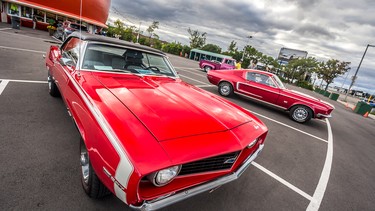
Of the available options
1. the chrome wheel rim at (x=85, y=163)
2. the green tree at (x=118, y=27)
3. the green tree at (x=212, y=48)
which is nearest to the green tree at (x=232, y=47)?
the green tree at (x=212, y=48)

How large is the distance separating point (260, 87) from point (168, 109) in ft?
19.5

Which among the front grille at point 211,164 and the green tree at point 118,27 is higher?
the green tree at point 118,27

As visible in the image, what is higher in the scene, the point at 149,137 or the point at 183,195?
the point at 149,137

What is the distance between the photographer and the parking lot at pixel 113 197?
1.94 meters

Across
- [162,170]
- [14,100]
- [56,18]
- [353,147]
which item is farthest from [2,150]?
[56,18]

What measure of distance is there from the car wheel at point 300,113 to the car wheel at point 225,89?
245cm

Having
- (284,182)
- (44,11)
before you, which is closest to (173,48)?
(44,11)

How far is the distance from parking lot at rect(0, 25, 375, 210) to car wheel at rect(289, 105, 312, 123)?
1.55 metres

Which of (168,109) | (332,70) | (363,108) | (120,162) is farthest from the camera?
(332,70)

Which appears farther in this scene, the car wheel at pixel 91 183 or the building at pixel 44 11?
the building at pixel 44 11

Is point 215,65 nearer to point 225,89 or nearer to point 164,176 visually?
point 225,89

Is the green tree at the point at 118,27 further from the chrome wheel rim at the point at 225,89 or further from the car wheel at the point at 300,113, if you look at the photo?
the car wheel at the point at 300,113

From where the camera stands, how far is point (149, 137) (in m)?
1.44

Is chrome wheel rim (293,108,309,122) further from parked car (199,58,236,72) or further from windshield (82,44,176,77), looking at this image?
parked car (199,58,236,72)
